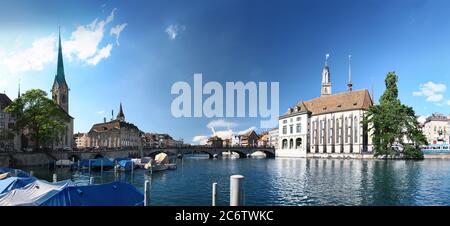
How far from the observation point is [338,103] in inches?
4840

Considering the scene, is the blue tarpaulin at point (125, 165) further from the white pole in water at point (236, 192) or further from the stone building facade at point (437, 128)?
the stone building facade at point (437, 128)

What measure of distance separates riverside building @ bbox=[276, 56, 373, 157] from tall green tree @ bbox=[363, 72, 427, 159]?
17.0 meters

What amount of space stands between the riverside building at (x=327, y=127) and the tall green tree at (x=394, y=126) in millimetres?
16973

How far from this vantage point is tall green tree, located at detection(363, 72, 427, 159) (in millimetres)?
83438

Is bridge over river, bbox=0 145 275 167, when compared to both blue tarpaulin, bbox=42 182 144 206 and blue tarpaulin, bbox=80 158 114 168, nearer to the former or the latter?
blue tarpaulin, bbox=80 158 114 168

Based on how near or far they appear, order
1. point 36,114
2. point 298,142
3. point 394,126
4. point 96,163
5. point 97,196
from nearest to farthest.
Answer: point 97,196 → point 96,163 → point 36,114 → point 394,126 → point 298,142

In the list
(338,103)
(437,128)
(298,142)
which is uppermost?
(338,103)

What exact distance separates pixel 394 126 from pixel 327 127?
38538mm

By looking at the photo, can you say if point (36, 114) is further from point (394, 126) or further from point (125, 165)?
point (394, 126)

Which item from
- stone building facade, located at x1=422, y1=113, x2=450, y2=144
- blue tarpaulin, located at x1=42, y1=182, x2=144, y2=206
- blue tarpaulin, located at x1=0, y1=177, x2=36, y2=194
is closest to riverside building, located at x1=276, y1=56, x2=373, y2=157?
stone building facade, located at x1=422, y1=113, x2=450, y2=144

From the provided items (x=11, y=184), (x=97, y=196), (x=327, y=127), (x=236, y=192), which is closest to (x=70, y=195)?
(x=97, y=196)

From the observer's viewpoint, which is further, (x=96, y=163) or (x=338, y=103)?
(x=338, y=103)
